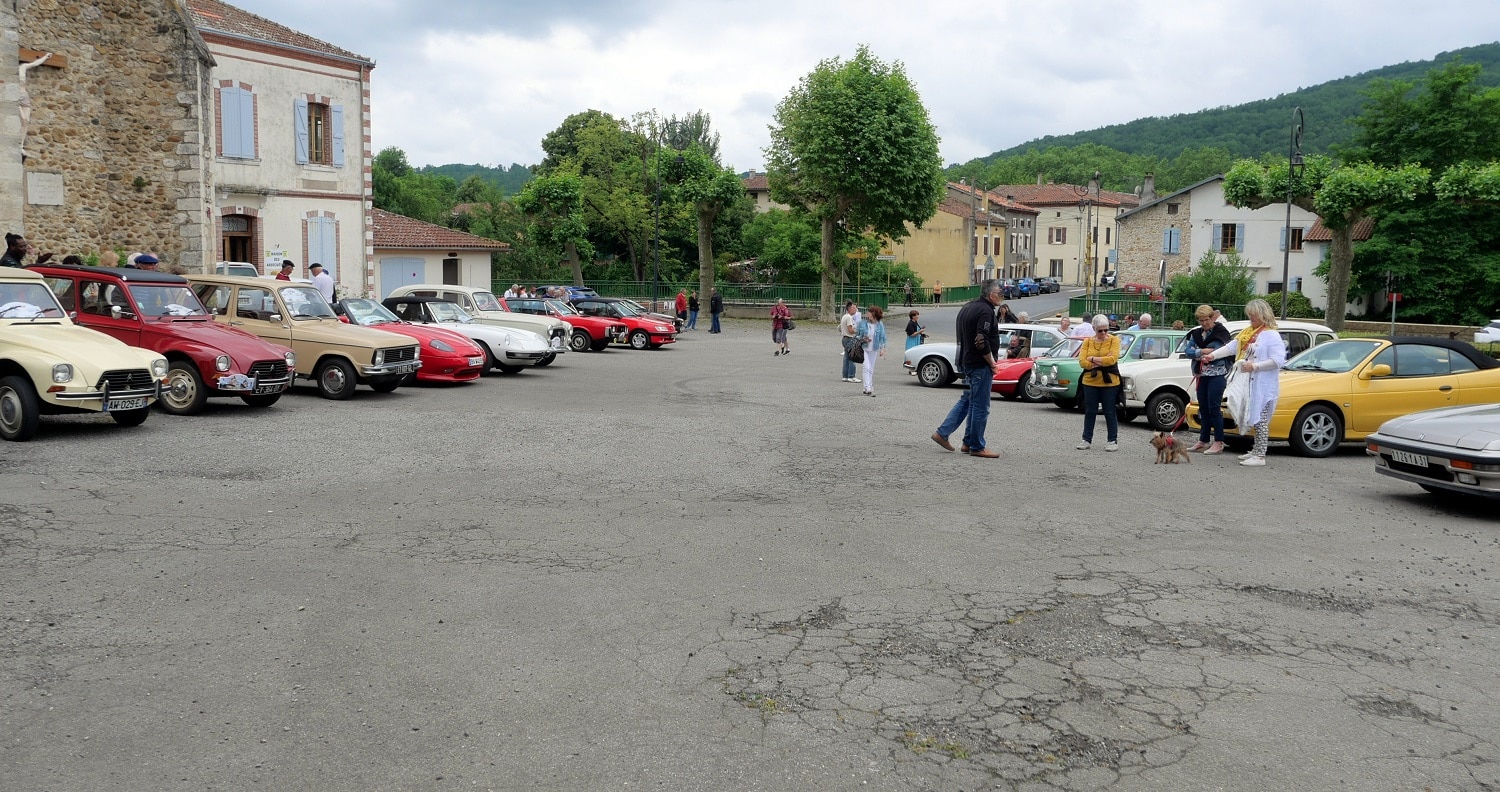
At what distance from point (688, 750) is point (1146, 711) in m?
2.01

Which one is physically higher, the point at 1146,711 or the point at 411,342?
the point at 411,342

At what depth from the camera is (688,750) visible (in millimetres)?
4484

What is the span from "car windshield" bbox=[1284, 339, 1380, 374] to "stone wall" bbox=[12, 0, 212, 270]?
21.1 m

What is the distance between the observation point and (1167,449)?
12102 millimetres

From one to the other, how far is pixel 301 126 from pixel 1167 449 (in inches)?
1146

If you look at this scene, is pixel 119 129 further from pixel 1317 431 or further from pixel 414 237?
pixel 414 237

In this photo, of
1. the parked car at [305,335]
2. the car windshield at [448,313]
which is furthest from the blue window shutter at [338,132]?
the parked car at [305,335]

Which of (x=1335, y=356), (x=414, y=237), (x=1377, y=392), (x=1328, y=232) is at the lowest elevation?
(x=1377, y=392)

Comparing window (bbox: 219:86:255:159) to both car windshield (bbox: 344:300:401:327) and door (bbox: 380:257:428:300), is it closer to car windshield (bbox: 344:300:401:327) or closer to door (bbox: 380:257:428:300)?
door (bbox: 380:257:428:300)

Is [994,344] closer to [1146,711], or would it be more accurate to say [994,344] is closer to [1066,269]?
[1146,711]

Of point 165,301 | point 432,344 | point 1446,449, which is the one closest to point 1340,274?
point 432,344

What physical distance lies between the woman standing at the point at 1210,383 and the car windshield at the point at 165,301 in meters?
12.6

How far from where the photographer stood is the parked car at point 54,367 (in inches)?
452

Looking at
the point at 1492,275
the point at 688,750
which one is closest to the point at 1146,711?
the point at 688,750
